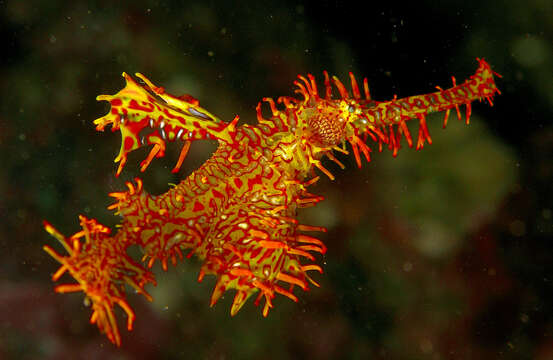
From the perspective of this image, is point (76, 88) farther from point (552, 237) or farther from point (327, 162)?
point (552, 237)

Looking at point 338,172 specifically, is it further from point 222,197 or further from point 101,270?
point 101,270

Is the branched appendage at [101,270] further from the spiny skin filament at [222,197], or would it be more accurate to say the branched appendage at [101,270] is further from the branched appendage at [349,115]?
the branched appendage at [349,115]

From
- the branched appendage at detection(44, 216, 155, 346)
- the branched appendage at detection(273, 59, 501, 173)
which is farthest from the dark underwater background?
the branched appendage at detection(44, 216, 155, 346)

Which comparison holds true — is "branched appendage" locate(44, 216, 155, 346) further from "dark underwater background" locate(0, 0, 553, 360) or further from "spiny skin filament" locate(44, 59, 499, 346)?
"dark underwater background" locate(0, 0, 553, 360)

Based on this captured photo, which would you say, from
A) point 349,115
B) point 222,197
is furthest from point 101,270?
point 349,115

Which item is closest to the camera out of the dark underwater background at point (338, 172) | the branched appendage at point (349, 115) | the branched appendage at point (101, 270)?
the branched appendage at point (101, 270)

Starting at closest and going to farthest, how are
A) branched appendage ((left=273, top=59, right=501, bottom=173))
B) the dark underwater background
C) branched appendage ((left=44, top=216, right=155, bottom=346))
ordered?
1. branched appendage ((left=44, top=216, right=155, bottom=346))
2. branched appendage ((left=273, top=59, right=501, bottom=173))
3. the dark underwater background

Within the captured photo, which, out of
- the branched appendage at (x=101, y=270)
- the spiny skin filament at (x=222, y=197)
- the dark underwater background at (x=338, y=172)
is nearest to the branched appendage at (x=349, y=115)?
the spiny skin filament at (x=222, y=197)

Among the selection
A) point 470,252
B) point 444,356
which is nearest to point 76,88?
point 470,252

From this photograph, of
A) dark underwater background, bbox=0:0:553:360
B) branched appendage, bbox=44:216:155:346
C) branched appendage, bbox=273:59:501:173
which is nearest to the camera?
branched appendage, bbox=44:216:155:346
